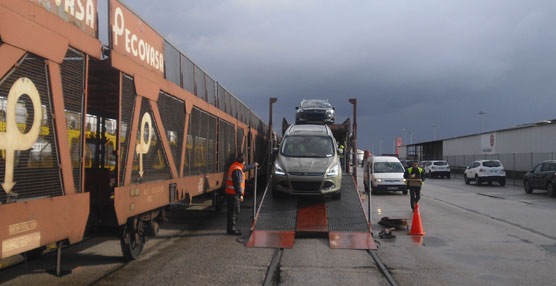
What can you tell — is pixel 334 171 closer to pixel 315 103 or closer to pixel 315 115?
pixel 315 115

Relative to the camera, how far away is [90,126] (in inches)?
316

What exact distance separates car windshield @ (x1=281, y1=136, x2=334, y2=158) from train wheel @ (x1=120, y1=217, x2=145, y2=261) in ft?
17.8

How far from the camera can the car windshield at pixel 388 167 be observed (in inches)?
848

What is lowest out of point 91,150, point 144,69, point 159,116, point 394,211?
point 394,211

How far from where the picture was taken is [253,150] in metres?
19.2

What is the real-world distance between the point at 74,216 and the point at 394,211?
11324 millimetres

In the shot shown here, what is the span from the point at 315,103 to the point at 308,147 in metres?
8.74

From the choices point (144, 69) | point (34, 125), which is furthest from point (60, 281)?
point (144, 69)

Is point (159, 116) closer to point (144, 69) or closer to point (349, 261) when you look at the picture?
point (144, 69)

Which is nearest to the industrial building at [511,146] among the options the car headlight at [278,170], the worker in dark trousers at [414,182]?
the worker in dark trousers at [414,182]

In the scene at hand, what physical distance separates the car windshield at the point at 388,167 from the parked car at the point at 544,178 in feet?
21.5

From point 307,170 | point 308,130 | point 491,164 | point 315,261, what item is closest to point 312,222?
point 307,170

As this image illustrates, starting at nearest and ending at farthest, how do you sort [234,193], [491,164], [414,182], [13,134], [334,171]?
[13,134] → [234,193] → [334,171] → [414,182] → [491,164]

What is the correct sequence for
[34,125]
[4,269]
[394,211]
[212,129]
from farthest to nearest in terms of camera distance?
1. [394,211]
2. [212,129]
3. [4,269]
4. [34,125]
